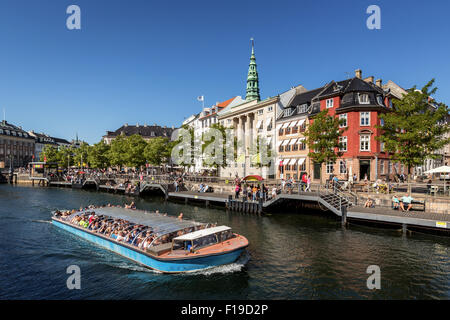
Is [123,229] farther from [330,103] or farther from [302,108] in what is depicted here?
[302,108]

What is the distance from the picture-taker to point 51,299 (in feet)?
46.7

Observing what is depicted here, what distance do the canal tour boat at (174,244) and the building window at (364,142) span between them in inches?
1407

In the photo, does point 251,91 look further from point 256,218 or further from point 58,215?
point 58,215

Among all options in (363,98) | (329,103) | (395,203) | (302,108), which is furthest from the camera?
(302,108)

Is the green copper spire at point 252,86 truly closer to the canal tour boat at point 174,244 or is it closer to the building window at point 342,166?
the building window at point 342,166

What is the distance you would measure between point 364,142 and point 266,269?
37074mm

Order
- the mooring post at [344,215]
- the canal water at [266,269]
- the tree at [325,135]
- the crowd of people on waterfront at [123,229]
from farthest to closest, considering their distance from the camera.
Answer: the tree at [325,135]
the mooring post at [344,215]
the crowd of people on waterfront at [123,229]
the canal water at [266,269]

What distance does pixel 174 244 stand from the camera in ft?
56.5

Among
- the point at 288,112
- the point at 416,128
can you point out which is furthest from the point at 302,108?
the point at 416,128

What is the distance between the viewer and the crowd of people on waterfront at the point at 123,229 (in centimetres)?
1812

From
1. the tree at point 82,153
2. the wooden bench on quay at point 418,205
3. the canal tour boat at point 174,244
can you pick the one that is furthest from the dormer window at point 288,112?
the tree at point 82,153

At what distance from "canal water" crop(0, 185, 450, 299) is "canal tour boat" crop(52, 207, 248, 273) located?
63cm

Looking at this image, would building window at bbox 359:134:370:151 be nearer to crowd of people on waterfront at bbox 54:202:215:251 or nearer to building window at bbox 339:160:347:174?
building window at bbox 339:160:347:174
